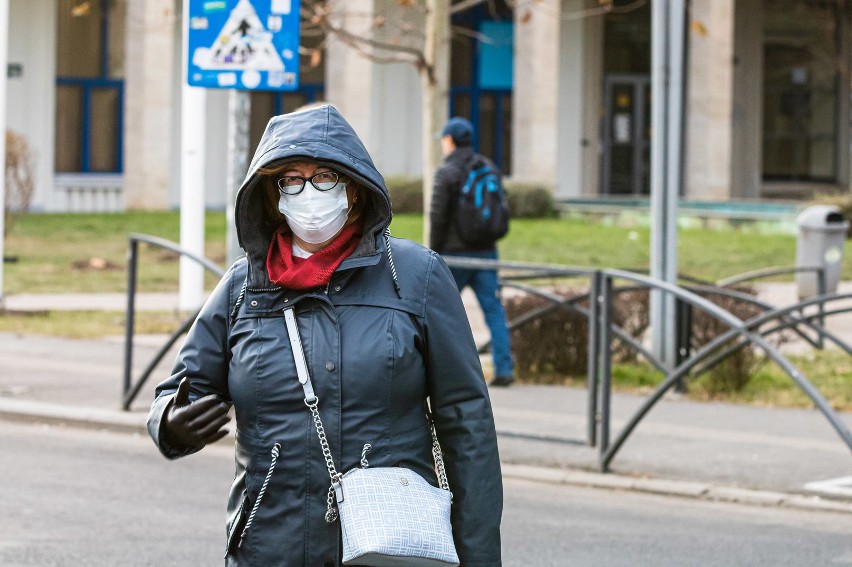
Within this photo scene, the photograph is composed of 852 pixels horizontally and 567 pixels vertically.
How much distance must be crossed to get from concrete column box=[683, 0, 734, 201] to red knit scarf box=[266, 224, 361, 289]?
29724 mm

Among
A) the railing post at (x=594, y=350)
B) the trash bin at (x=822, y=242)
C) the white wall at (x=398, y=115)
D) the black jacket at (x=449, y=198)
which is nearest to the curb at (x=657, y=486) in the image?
the railing post at (x=594, y=350)

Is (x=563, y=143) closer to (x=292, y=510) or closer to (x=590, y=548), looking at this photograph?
(x=590, y=548)

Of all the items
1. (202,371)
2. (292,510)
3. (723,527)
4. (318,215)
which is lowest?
(723,527)

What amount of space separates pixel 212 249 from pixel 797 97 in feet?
68.8

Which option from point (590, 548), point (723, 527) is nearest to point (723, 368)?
point (723, 527)

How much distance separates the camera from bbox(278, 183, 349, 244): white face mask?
3576 mm

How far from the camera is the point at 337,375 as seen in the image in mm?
3434

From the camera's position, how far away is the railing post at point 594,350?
9016 millimetres

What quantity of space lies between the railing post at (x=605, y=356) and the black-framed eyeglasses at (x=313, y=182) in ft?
17.8

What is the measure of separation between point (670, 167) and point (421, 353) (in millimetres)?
8417

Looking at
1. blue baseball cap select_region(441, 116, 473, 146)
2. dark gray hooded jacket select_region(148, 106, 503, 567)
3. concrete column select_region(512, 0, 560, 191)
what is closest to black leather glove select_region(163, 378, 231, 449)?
dark gray hooded jacket select_region(148, 106, 503, 567)

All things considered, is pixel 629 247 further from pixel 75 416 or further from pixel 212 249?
pixel 75 416

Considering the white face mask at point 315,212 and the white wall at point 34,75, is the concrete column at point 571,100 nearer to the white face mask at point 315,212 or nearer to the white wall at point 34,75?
the white wall at point 34,75

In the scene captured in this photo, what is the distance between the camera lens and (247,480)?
11.6 feet
